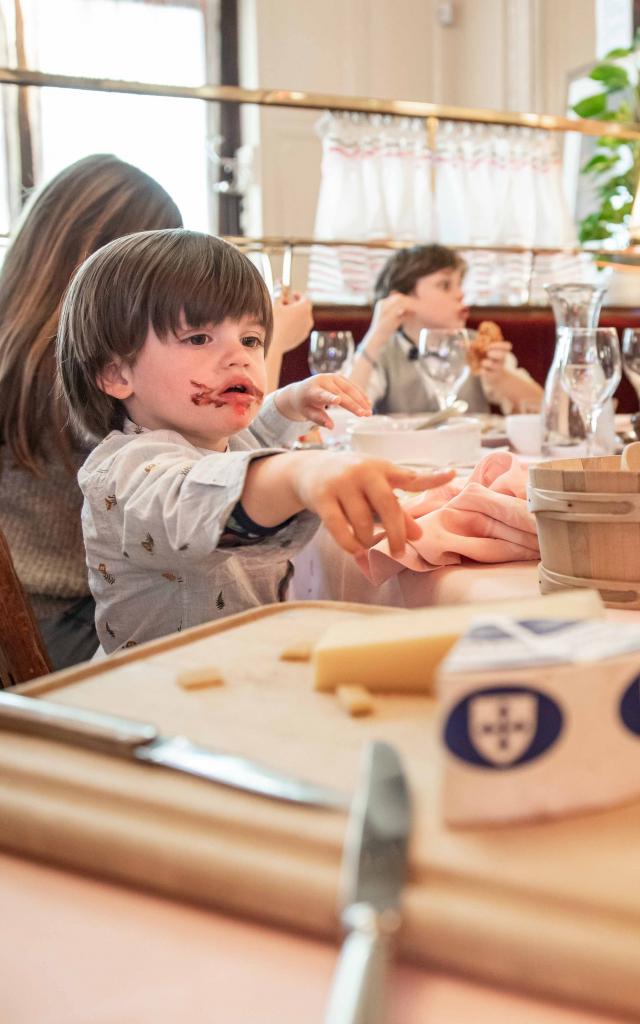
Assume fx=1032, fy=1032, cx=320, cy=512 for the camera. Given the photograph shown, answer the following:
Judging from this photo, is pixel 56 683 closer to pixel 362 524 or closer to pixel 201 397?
pixel 362 524

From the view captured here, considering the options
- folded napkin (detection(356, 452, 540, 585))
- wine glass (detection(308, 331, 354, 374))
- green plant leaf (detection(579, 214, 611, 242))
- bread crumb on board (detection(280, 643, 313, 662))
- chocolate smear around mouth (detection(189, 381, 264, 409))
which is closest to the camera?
bread crumb on board (detection(280, 643, 313, 662))

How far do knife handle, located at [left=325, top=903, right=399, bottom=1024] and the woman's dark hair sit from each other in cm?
107

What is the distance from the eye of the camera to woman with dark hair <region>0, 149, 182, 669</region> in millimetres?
1327

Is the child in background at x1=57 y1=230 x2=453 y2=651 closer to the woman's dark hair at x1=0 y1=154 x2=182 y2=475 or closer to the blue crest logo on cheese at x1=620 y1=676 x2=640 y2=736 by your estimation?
the woman's dark hair at x1=0 y1=154 x2=182 y2=475

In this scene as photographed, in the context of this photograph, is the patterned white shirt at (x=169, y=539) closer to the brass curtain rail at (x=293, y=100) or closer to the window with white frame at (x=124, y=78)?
the brass curtain rail at (x=293, y=100)

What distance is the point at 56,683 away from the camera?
0.48 meters

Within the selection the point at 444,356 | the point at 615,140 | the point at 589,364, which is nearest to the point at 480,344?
the point at 444,356

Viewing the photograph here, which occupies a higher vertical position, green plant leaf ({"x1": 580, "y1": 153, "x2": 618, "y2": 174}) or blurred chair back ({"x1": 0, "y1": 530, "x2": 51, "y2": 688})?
green plant leaf ({"x1": 580, "y1": 153, "x2": 618, "y2": 174})

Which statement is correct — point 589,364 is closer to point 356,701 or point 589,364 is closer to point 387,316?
point 356,701

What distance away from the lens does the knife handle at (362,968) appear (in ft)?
0.85

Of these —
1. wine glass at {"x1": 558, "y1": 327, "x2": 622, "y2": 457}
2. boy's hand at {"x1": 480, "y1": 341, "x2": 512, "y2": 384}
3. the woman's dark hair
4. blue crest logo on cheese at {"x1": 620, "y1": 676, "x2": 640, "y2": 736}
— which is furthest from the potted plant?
blue crest logo on cheese at {"x1": 620, "y1": 676, "x2": 640, "y2": 736}

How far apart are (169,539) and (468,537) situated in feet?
0.85

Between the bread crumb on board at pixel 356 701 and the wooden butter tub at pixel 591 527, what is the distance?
0.27 m

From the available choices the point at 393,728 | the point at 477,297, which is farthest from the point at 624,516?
the point at 477,297
